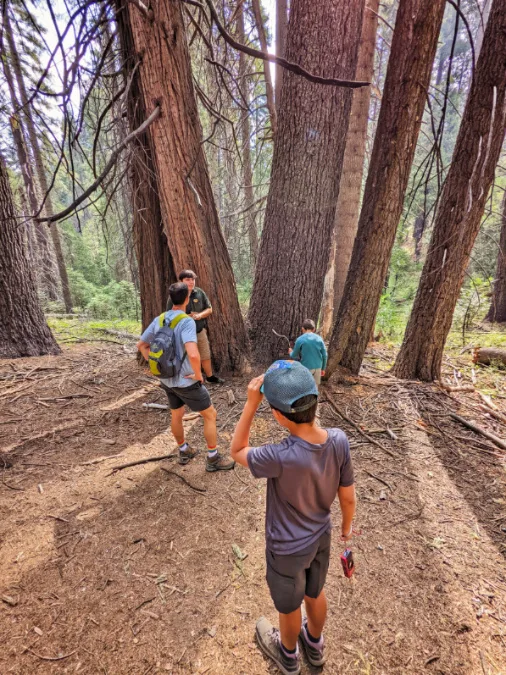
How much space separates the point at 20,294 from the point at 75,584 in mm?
5134

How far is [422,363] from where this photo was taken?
16.1 feet

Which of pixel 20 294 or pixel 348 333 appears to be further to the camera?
pixel 20 294

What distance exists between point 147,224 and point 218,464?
3416 mm

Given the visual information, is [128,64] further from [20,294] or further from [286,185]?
[20,294]

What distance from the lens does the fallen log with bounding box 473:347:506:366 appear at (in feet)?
19.3

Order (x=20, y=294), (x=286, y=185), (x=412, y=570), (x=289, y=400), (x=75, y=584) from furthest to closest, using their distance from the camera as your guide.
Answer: (x=20, y=294) → (x=286, y=185) → (x=412, y=570) → (x=75, y=584) → (x=289, y=400)

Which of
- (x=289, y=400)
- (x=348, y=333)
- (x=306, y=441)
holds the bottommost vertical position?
(x=348, y=333)

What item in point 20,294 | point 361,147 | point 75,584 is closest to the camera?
point 75,584

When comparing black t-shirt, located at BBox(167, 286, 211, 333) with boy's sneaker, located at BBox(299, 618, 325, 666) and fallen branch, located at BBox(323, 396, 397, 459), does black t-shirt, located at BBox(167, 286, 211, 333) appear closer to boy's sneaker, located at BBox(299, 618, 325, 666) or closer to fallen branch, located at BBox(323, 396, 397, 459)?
fallen branch, located at BBox(323, 396, 397, 459)

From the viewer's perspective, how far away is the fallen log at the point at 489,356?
19.3 feet

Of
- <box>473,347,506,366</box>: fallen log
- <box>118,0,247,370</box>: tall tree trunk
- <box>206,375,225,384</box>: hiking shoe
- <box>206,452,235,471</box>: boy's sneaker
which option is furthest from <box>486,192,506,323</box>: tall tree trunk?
<box>206,452,235,471</box>: boy's sneaker

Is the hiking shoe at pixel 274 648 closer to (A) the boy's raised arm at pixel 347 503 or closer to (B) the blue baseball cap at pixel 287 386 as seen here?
(A) the boy's raised arm at pixel 347 503

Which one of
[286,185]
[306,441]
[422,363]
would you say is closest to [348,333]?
[422,363]

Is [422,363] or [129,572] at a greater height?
[422,363]
